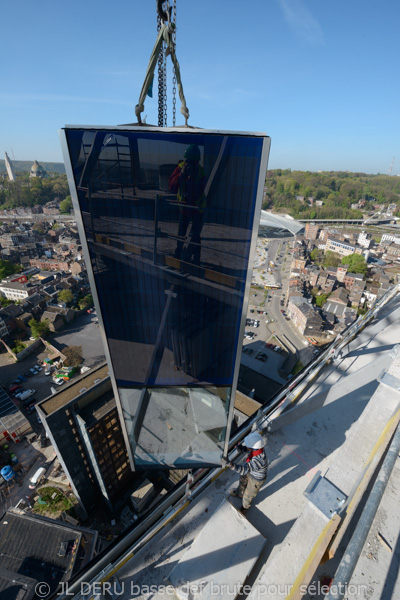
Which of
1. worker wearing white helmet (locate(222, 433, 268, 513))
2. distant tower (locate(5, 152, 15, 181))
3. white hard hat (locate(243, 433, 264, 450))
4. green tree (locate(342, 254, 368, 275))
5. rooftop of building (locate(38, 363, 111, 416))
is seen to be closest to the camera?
worker wearing white helmet (locate(222, 433, 268, 513))

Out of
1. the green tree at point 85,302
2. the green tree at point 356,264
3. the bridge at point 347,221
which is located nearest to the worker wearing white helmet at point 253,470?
the green tree at point 85,302

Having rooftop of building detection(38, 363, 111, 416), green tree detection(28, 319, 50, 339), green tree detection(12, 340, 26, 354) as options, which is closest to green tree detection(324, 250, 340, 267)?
green tree detection(28, 319, 50, 339)

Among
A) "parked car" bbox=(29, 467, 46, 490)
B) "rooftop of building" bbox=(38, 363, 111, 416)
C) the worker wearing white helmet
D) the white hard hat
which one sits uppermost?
the white hard hat

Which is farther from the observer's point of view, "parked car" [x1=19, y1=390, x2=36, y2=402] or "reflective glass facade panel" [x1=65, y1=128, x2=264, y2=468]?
"parked car" [x1=19, y1=390, x2=36, y2=402]

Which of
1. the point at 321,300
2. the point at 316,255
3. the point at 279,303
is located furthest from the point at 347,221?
the point at 279,303

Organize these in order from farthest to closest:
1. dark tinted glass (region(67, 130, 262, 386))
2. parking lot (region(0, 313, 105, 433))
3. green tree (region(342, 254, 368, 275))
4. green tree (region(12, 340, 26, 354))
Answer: green tree (region(342, 254, 368, 275))
green tree (region(12, 340, 26, 354))
parking lot (region(0, 313, 105, 433))
dark tinted glass (region(67, 130, 262, 386))

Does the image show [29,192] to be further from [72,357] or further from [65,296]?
[72,357]

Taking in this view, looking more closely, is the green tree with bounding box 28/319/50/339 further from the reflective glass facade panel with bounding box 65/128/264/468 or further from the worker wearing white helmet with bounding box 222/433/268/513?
the worker wearing white helmet with bounding box 222/433/268/513

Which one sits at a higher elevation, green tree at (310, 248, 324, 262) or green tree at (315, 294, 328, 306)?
green tree at (310, 248, 324, 262)
